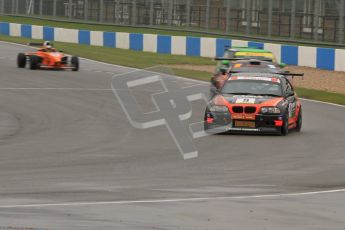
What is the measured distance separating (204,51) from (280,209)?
3277cm

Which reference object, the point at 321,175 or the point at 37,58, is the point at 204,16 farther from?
the point at 321,175

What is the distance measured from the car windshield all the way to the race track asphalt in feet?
3.35

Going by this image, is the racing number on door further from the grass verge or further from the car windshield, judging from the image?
the grass verge

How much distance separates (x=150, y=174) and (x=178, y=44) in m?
30.4

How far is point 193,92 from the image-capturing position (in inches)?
1156

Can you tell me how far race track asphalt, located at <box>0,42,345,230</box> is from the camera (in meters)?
10.6

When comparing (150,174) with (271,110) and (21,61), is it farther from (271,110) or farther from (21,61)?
(21,61)

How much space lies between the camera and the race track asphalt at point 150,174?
10.6 metres

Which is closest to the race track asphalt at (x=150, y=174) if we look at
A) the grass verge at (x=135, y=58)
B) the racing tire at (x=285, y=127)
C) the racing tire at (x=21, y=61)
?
the racing tire at (x=285, y=127)

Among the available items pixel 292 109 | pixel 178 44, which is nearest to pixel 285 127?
pixel 292 109

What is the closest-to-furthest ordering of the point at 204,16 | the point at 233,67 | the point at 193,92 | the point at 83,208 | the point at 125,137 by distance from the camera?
the point at 83,208 < the point at 125,137 < the point at 233,67 < the point at 193,92 < the point at 204,16

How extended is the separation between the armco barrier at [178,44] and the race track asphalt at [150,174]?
518 inches

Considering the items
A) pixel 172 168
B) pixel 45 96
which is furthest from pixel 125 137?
pixel 45 96

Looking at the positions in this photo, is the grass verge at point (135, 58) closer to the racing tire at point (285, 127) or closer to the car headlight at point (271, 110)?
the racing tire at point (285, 127)
